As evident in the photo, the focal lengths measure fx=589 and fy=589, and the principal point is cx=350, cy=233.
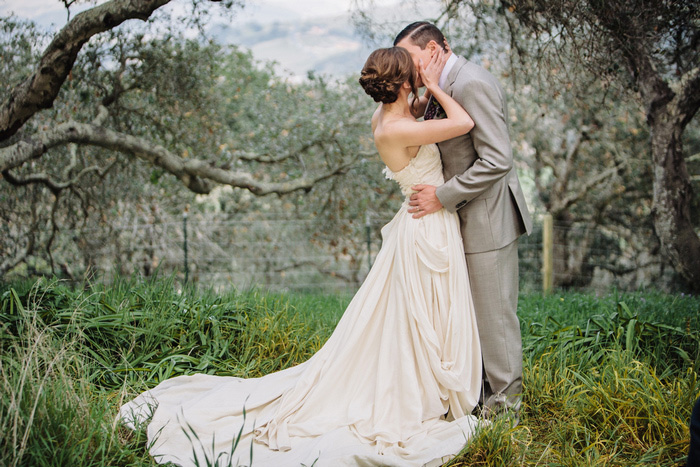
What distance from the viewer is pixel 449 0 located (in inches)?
217

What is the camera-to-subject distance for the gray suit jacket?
2.97 meters

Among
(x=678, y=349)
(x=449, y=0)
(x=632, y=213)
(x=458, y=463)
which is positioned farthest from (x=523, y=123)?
(x=458, y=463)

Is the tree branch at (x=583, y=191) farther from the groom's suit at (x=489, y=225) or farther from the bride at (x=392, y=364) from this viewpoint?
the bride at (x=392, y=364)

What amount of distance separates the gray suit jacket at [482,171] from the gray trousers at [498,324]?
9 cm

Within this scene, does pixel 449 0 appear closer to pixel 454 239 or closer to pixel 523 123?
pixel 454 239

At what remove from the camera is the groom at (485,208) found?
299 centimetres

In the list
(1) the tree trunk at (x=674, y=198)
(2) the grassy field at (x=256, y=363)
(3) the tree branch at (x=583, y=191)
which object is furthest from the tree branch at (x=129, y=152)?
(3) the tree branch at (x=583, y=191)

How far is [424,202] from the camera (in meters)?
3.09

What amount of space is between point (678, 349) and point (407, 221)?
201cm

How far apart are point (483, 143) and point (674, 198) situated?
3.68m

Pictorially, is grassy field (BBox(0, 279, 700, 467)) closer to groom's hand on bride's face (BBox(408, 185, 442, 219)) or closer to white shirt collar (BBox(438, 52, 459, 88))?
groom's hand on bride's face (BBox(408, 185, 442, 219))

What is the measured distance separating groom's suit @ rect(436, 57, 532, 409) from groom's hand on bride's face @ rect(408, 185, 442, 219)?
0.16ft

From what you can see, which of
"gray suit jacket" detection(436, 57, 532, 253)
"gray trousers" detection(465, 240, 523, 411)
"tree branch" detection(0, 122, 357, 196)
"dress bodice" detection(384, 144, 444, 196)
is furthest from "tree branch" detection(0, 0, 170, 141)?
"gray trousers" detection(465, 240, 523, 411)

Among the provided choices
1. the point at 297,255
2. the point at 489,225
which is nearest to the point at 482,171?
the point at 489,225
